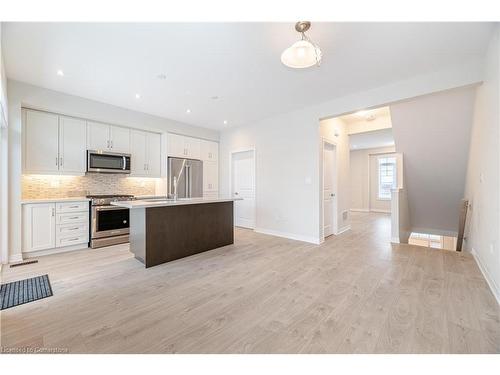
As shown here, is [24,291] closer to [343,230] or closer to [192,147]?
[192,147]

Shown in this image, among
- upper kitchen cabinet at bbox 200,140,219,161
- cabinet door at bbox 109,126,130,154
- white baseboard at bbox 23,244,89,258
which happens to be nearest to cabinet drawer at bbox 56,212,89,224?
white baseboard at bbox 23,244,89,258

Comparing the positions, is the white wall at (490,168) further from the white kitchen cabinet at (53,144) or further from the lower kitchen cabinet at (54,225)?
the white kitchen cabinet at (53,144)

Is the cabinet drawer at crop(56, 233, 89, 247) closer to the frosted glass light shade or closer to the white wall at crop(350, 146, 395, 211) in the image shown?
the frosted glass light shade

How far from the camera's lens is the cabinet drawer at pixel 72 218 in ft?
12.1

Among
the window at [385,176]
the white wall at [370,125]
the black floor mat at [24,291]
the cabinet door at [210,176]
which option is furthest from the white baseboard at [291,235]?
the window at [385,176]

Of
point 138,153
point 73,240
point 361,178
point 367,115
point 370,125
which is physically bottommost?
point 73,240

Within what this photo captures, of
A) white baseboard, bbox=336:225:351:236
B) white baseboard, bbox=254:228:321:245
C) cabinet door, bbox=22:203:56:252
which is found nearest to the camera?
cabinet door, bbox=22:203:56:252

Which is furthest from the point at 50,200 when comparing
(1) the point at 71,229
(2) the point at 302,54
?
(2) the point at 302,54

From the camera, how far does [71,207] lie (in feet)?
12.5

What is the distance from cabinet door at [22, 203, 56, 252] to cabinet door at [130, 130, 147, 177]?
1523 millimetres

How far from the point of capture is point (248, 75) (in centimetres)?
310

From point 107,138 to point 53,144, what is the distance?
32.5 inches

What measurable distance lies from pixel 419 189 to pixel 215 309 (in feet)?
18.6

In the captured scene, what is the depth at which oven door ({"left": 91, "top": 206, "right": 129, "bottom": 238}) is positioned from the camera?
3.94 metres
